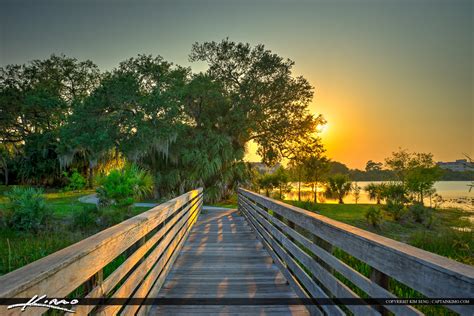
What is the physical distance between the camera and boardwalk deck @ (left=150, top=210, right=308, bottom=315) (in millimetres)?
3312

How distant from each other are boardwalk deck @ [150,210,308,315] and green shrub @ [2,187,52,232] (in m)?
6.06

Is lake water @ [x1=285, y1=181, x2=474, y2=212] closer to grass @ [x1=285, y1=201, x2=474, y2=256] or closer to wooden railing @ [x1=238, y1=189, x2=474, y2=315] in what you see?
grass @ [x1=285, y1=201, x2=474, y2=256]

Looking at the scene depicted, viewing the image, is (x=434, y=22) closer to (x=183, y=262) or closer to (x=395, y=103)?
(x=395, y=103)

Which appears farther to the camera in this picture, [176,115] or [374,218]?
[176,115]

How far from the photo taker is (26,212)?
32.0 ft

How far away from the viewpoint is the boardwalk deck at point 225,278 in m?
3.31

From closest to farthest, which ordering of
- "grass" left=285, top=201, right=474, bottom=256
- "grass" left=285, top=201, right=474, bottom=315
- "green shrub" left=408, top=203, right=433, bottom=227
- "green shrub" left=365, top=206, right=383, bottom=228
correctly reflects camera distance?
"grass" left=285, top=201, right=474, bottom=315, "grass" left=285, top=201, right=474, bottom=256, "green shrub" left=365, top=206, right=383, bottom=228, "green shrub" left=408, top=203, right=433, bottom=227

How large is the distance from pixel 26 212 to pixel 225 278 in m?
8.53

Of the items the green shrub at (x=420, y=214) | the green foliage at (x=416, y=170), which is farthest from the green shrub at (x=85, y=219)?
the green foliage at (x=416, y=170)

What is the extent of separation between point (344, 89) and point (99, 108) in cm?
1740

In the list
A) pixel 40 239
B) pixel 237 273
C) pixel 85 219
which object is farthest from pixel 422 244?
pixel 40 239

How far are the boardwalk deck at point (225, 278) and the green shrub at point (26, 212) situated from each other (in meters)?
6.06

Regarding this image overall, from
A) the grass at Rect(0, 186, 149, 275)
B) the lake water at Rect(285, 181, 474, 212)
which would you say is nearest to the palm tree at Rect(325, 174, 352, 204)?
the lake water at Rect(285, 181, 474, 212)
